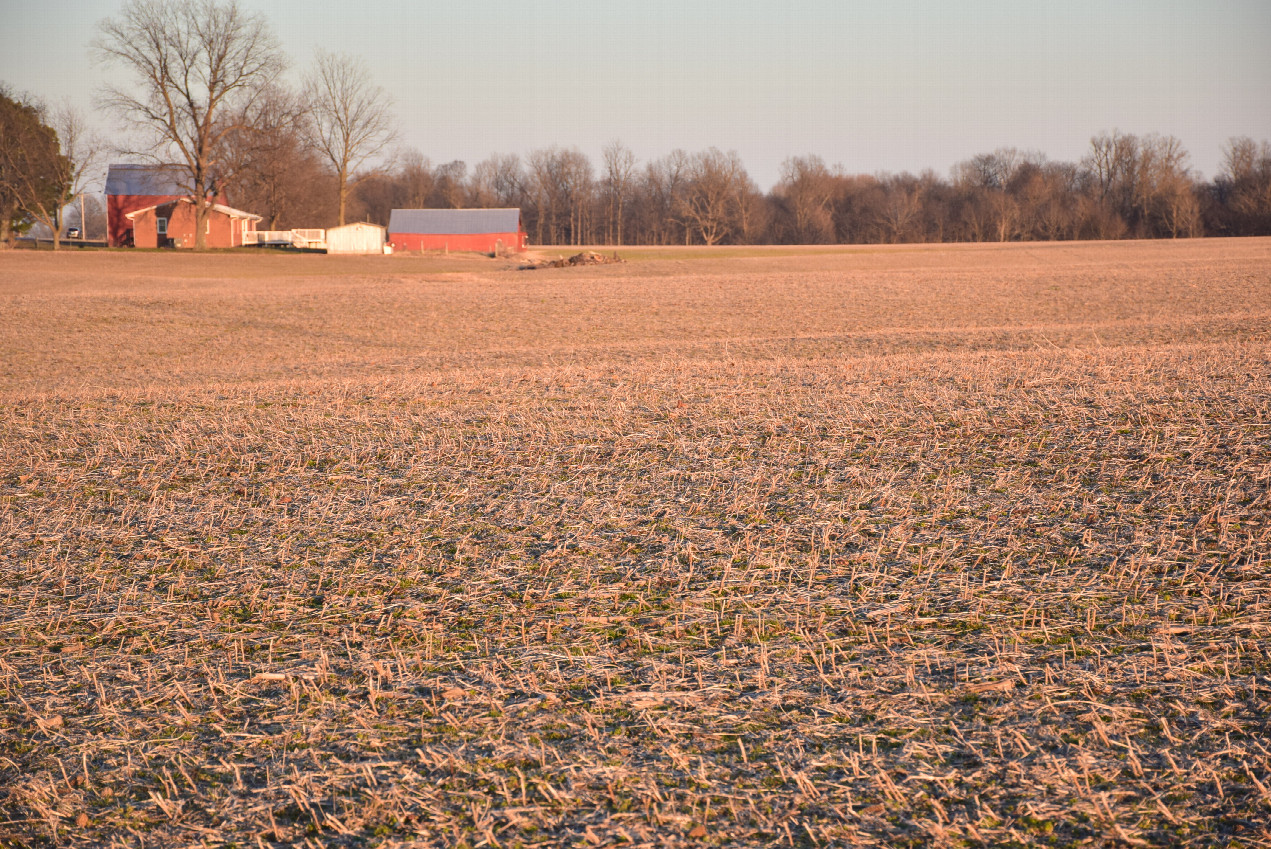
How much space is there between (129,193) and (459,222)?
26397 millimetres

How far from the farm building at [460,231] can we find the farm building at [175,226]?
15229mm

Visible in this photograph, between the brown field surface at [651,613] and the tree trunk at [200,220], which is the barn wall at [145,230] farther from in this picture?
the brown field surface at [651,613]

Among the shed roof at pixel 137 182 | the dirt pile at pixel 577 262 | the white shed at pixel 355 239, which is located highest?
the shed roof at pixel 137 182

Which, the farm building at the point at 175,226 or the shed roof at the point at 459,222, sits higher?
the shed roof at the point at 459,222

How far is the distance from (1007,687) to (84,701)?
160 inches

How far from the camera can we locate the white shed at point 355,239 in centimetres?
7025

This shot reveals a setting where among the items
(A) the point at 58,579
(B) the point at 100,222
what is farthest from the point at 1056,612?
(B) the point at 100,222

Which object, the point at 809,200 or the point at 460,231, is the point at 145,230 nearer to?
the point at 460,231

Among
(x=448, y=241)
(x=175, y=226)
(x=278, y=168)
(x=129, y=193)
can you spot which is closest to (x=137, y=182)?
(x=129, y=193)

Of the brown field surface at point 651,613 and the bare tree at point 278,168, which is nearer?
the brown field surface at point 651,613

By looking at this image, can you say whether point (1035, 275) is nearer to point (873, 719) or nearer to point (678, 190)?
point (873, 719)

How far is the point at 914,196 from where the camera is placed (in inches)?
3957

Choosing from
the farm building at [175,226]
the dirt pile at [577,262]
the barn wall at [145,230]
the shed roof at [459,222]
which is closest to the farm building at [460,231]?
the shed roof at [459,222]

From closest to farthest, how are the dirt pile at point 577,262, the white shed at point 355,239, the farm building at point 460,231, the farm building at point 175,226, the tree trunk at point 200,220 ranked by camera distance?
the dirt pile at point 577,262 < the tree trunk at point 200,220 < the white shed at point 355,239 < the farm building at point 175,226 < the farm building at point 460,231
